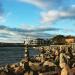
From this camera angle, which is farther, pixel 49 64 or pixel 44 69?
pixel 49 64

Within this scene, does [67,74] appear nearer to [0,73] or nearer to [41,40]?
[0,73]

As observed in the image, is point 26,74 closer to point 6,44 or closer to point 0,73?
point 0,73

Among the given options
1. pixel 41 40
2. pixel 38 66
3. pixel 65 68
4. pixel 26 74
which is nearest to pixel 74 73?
pixel 65 68

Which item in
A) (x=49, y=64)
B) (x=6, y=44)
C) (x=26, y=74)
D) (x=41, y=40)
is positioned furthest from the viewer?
(x=41, y=40)

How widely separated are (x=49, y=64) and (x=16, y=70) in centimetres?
264

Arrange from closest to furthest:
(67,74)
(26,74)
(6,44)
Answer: (67,74), (26,74), (6,44)

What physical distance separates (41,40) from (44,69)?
148 ft

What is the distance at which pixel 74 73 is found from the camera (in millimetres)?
15938

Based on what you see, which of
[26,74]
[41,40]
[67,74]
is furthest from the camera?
[41,40]

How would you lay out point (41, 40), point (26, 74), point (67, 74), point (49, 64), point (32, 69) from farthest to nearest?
point (41, 40) → point (49, 64) → point (32, 69) → point (26, 74) → point (67, 74)

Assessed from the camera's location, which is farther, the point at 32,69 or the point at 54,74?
the point at 32,69

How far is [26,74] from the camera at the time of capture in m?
16.7

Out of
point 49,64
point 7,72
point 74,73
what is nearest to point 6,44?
point 49,64

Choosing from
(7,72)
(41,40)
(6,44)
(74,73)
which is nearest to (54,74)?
(74,73)
